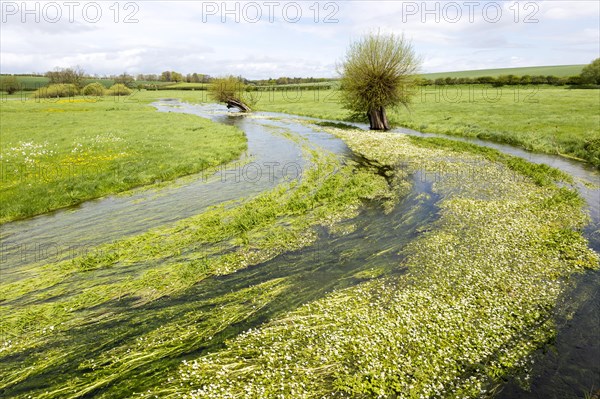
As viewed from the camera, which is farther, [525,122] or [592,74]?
[592,74]

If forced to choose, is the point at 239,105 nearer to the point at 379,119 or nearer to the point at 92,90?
the point at 379,119

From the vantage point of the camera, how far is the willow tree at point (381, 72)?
44.6 meters

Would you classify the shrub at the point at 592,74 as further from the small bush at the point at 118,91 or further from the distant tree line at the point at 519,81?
the small bush at the point at 118,91

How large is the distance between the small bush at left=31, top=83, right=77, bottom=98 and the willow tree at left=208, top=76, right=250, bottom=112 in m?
81.8

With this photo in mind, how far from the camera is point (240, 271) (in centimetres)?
1337

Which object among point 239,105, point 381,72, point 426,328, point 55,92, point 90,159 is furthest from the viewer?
A: point 55,92

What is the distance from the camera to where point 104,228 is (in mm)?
17094

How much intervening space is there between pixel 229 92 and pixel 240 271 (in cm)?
8448

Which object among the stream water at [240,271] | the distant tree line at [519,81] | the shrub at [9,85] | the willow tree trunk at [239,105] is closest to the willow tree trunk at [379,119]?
the stream water at [240,271]

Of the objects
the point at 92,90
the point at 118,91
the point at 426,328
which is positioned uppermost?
the point at 118,91

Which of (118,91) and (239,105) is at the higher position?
(118,91)

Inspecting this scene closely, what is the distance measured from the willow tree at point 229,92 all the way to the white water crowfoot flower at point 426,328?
7914 cm

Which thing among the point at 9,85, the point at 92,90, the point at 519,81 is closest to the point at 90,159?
the point at 519,81

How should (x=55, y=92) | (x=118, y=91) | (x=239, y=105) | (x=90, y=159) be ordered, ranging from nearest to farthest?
1. (x=90, y=159)
2. (x=239, y=105)
3. (x=55, y=92)
4. (x=118, y=91)
